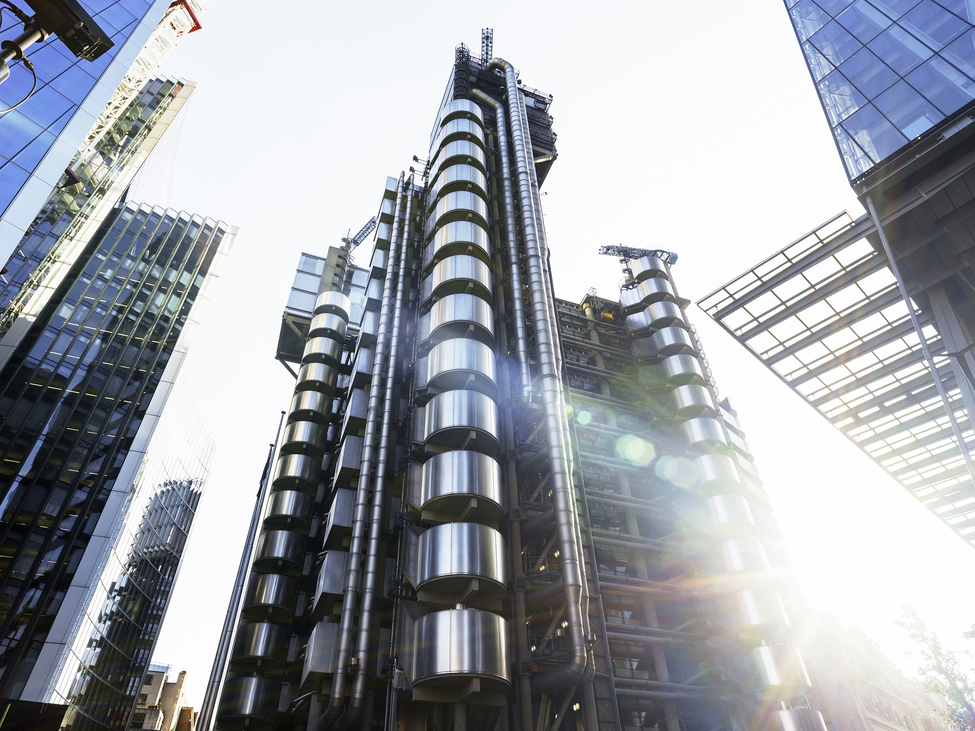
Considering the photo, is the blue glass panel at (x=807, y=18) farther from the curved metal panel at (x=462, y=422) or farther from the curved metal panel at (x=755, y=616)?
the curved metal panel at (x=755, y=616)

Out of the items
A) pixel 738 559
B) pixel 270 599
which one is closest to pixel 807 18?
pixel 738 559

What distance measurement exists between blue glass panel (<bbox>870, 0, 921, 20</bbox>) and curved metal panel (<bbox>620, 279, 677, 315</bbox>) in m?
24.2

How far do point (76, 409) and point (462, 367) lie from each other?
47.6 m

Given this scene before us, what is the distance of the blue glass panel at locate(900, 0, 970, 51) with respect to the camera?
72.6ft

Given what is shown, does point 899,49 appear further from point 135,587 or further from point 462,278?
point 135,587

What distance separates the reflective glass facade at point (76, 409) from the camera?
158 ft

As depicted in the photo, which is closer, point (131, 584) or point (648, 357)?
point (648, 357)

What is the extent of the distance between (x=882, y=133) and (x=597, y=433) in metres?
21.5

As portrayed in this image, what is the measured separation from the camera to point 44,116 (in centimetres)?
2898

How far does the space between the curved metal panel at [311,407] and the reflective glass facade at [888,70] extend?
3557 centimetres

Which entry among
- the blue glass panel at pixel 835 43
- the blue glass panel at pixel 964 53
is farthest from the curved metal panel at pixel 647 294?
the blue glass panel at pixel 964 53

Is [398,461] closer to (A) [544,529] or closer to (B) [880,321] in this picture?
(A) [544,529]

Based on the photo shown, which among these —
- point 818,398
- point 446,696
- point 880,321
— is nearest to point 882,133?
point 880,321

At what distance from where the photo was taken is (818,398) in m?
39.3
